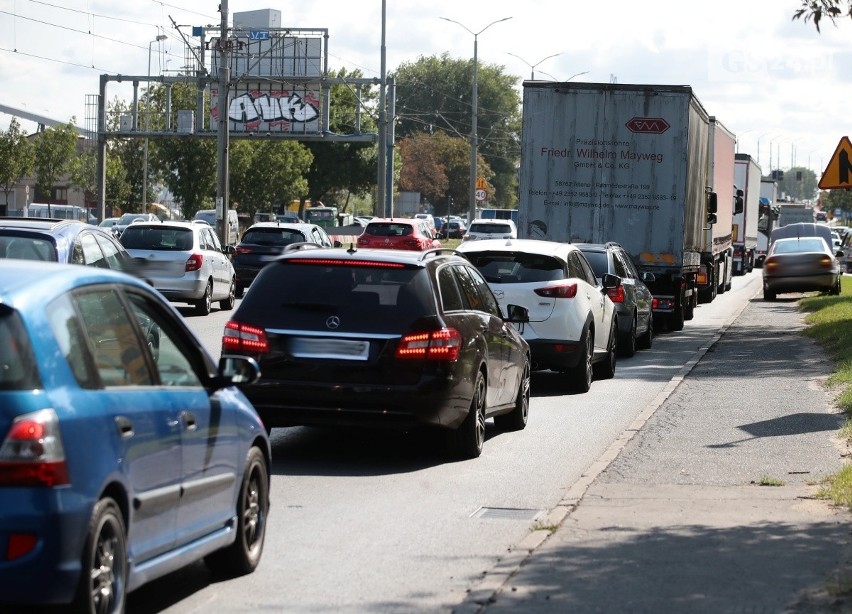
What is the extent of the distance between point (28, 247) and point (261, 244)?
72.9ft

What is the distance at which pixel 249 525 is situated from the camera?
7477mm

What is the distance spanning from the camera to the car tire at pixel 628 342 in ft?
71.6

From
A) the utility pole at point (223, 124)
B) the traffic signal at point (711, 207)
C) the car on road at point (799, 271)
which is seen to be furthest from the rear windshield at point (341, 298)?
the utility pole at point (223, 124)

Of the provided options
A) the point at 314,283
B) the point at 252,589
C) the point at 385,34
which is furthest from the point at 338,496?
the point at 385,34

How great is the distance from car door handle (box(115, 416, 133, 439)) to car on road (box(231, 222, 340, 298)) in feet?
95.6

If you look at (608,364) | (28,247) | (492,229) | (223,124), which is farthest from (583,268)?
(492,229)

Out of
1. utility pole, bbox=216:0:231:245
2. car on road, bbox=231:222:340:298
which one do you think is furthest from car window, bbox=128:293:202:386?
utility pole, bbox=216:0:231:245

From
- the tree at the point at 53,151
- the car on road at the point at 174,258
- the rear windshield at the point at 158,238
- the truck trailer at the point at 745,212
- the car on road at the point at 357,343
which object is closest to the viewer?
the car on road at the point at 357,343

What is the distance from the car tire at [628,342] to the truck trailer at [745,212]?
2509cm

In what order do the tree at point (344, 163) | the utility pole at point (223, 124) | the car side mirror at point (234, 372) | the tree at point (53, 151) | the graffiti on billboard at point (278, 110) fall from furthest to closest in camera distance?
1. the tree at point (344, 163)
2. the tree at point (53, 151)
3. the graffiti on billboard at point (278, 110)
4. the utility pole at point (223, 124)
5. the car side mirror at point (234, 372)

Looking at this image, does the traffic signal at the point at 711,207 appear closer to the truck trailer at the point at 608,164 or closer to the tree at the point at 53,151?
the truck trailer at the point at 608,164

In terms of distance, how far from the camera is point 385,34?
2285 inches

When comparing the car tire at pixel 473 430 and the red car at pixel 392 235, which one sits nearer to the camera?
the car tire at pixel 473 430

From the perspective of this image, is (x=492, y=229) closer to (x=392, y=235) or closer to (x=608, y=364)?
(x=392, y=235)
